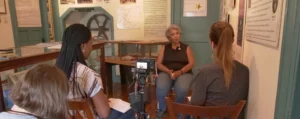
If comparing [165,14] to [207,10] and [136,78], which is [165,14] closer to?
[207,10]

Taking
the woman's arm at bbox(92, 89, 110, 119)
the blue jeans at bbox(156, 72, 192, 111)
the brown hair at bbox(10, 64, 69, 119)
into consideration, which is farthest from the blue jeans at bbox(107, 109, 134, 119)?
the blue jeans at bbox(156, 72, 192, 111)

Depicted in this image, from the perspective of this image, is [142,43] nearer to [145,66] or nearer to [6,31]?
[145,66]

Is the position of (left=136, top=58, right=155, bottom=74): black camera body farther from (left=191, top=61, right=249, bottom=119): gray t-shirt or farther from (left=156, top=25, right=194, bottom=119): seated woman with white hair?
(left=156, top=25, right=194, bottom=119): seated woman with white hair

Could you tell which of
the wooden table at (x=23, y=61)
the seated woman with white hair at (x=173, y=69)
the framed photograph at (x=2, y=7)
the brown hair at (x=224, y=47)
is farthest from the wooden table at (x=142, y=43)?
Result: the brown hair at (x=224, y=47)

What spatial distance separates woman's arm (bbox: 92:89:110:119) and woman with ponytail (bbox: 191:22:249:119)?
57 cm

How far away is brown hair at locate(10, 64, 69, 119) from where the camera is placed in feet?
2.49

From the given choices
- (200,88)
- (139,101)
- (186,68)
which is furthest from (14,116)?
(186,68)

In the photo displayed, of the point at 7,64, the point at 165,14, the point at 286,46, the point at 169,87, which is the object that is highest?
the point at 165,14

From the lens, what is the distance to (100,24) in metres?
3.98

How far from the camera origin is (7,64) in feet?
4.49

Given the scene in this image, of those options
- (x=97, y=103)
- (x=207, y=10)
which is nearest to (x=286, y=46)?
(x=97, y=103)

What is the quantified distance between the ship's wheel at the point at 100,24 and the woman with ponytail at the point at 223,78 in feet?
9.34

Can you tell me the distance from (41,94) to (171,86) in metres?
1.94

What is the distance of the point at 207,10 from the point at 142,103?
239cm
